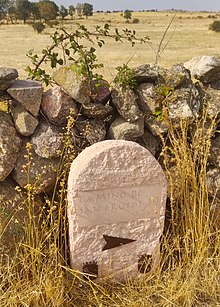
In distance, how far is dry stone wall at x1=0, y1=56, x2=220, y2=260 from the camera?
10.2 ft

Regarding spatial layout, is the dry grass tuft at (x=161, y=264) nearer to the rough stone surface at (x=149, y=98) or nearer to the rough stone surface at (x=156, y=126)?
the rough stone surface at (x=156, y=126)

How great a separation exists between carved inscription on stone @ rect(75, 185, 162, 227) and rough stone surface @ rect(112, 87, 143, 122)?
0.55m

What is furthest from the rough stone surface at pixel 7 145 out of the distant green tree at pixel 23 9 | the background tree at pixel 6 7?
the background tree at pixel 6 7

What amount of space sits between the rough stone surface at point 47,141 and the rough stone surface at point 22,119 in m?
0.06

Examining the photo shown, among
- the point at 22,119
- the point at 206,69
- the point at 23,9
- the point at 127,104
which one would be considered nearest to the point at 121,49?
the point at 206,69

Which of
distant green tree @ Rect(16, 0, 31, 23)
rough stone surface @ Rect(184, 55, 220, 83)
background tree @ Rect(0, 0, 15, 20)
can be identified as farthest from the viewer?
background tree @ Rect(0, 0, 15, 20)

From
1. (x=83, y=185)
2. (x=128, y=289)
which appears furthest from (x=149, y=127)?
(x=128, y=289)

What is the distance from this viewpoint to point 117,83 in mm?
3344

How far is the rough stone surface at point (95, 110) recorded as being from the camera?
10.6ft

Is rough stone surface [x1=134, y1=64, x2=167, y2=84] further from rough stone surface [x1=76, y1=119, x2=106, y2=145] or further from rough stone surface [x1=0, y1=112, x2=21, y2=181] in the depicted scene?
rough stone surface [x1=0, y1=112, x2=21, y2=181]

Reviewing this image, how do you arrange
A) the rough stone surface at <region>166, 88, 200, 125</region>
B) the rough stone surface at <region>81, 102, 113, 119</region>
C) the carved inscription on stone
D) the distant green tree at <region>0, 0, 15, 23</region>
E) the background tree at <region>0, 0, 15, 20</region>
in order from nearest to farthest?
the carved inscription on stone < the rough stone surface at <region>81, 102, 113, 119</region> < the rough stone surface at <region>166, 88, 200, 125</region> < the distant green tree at <region>0, 0, 15, 23</region> < the background tree at <region>0, 0, 15, 20</region>

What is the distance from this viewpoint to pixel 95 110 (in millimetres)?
3250

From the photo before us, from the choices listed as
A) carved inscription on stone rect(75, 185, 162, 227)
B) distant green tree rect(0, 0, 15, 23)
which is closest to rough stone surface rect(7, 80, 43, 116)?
carved inscription on stone rect(75, 185, 162, 227)

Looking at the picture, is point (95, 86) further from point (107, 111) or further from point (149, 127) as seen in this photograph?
point (149, 127)
